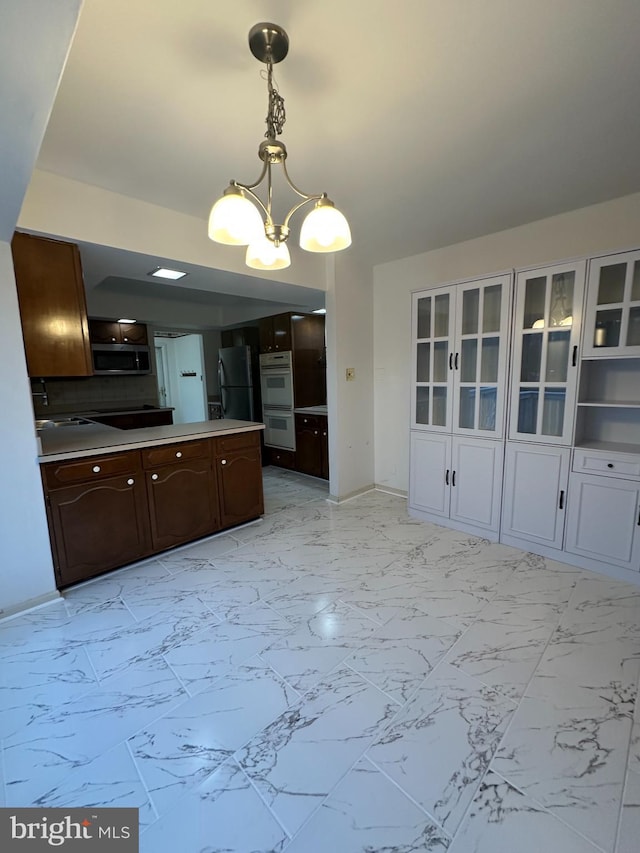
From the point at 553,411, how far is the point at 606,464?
1.57 ft

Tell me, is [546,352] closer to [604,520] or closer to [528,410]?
[528,410]

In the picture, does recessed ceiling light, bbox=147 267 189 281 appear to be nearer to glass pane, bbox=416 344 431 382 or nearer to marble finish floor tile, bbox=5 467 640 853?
glass pane, bbox=416 344 431 382

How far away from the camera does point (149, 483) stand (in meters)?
2.67

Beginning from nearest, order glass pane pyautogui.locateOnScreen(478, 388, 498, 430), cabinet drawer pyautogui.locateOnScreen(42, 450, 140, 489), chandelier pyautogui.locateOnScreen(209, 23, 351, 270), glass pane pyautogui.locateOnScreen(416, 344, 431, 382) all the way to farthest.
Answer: chandelier pyautogui.locateOnScreen(209, 23, 351, 270) < cabinet drawer pyautogui.locateOnScreen(42, 450, 140, 489) < glass pane pyautogui.locateOnScreen(478, 388, 498, 430) < glass pane pyautogui.locateOnScreen(416, 344, 431, 382)

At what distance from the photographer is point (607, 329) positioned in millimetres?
2422

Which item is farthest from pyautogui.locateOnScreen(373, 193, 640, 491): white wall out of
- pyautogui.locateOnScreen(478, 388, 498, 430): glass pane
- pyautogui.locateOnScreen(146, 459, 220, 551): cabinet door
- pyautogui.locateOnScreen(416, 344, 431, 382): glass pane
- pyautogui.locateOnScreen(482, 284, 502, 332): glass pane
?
pyautogui.locateOnScreen(146, 459, 220, 551): cabinet door

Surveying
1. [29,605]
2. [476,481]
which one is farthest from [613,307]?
[29,605]

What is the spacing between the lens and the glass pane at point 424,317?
10.6 feet

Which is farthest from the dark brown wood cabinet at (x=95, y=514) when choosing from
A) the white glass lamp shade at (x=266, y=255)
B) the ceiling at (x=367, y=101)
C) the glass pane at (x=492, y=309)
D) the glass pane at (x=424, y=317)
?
the glass pane at (x=492, y=309)

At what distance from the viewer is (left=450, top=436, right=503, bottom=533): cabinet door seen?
2.93 meters

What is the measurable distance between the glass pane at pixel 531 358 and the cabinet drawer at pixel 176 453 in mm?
2503

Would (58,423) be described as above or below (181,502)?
above

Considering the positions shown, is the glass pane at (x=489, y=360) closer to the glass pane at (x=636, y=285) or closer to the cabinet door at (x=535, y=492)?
the cabinet door at (x=535, y=492)

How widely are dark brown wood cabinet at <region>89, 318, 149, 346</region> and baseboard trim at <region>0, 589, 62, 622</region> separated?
355 centimetres
